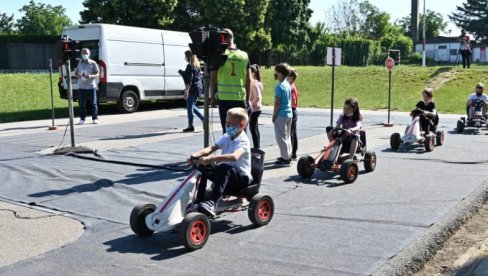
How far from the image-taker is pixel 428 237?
567cm

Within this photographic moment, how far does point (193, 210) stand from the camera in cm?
571

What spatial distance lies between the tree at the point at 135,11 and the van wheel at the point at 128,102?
17.5 metres

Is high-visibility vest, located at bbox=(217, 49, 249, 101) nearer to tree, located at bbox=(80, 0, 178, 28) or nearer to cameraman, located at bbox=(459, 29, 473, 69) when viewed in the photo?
cameraman, located at bbox=(459, 29, 473, 69)

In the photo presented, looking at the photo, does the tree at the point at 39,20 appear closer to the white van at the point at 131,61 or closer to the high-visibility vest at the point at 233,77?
the white van at the point at 131,61

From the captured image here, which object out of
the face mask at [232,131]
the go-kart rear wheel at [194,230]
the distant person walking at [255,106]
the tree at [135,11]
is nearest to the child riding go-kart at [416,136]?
the distant person walking at [255,106]

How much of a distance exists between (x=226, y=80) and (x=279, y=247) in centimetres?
385

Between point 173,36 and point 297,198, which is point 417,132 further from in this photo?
point 173,36

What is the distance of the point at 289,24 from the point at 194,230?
1885 inches

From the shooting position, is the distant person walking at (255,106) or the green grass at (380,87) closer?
the distant person walking at (255,106)

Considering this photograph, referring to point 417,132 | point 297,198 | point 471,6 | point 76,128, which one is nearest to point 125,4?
point 76,128

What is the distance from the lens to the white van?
18812 mm

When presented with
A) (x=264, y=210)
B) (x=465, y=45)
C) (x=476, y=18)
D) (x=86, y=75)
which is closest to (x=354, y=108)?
(x=264, y=210)

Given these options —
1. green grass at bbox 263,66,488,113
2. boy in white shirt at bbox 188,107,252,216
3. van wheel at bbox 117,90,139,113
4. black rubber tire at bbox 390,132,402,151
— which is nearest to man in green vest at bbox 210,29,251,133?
boy in white shirt at bbox 188,107,252,216

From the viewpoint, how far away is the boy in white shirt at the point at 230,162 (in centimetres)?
580
